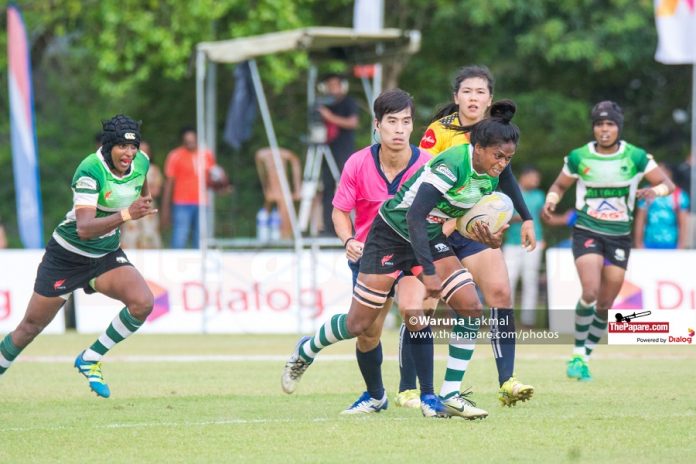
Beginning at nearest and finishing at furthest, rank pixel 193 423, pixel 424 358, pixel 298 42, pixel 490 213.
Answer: pixel 490 213 → pixel 193 423 → pixel 424 358 → pixel 298 42

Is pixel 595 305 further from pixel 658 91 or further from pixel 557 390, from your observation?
pixel 658 91

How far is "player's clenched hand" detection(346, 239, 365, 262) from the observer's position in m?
8.42

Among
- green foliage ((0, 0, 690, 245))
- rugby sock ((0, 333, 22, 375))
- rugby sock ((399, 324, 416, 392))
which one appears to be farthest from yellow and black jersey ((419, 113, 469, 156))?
green foliage ((0, 0, 690, 245))

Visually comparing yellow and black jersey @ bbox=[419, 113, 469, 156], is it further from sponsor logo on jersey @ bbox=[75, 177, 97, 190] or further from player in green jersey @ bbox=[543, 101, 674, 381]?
player in green jersey @ bbox=[543, 101, 674, 381]

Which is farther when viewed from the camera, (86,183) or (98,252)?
(98,252)

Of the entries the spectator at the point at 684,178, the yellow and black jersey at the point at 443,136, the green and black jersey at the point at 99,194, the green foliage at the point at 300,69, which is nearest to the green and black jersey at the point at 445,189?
the yellow and black jersey at the point at 443,136

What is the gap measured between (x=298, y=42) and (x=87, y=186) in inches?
372

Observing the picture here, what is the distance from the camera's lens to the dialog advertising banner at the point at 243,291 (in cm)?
1803

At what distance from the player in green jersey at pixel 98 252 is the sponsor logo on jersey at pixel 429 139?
76.4 inches

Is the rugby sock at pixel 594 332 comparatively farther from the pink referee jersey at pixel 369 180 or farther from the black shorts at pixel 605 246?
the pink referee jersey at pixel 369 180

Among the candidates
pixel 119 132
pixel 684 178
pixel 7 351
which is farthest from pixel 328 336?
pixel 684 178

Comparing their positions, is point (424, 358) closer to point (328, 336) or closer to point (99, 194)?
point (328, 336)

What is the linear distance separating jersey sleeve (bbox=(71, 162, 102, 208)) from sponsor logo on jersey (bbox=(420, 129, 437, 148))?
2312mm

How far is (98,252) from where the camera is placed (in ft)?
32.1
